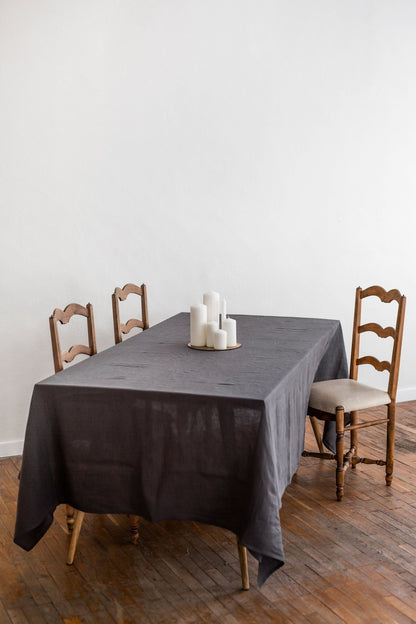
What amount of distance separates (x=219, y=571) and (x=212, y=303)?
129cm

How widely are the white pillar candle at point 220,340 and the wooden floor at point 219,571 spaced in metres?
0.81

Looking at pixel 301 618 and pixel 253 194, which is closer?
pixel 301 618

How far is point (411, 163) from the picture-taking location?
4.75 m

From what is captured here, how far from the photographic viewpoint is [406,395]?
4922 millimetres

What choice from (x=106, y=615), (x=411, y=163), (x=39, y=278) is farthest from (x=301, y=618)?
(x=411, y=163)

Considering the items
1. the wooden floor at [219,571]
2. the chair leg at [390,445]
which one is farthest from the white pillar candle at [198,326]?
the chair leg at [390,445]

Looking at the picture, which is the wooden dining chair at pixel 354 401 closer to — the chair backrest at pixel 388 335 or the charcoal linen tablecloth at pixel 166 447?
the chair backrest at pixel 388 335

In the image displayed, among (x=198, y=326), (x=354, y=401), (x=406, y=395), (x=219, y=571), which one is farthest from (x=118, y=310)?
(x=406, y=395)

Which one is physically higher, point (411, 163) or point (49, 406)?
point (411, 163)

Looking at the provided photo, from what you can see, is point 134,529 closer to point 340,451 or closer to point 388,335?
point 340,451

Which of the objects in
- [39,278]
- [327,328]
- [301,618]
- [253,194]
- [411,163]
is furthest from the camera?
[411,163]

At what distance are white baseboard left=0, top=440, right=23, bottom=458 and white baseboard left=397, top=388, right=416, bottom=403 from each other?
268cm

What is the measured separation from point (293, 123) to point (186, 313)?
1485mm

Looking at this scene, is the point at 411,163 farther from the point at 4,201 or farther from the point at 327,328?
the point at 4,201
